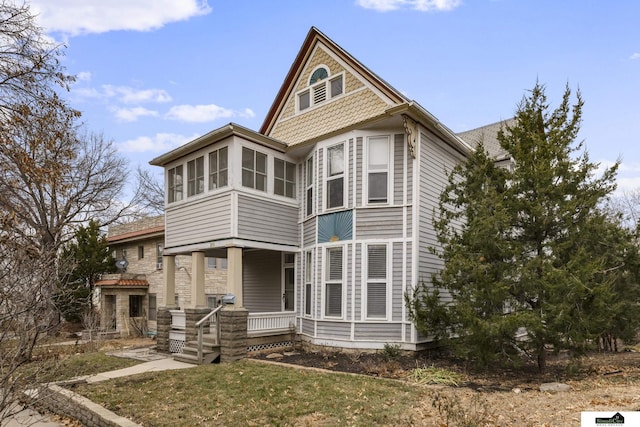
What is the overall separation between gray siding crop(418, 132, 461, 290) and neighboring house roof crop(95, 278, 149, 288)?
15.5m

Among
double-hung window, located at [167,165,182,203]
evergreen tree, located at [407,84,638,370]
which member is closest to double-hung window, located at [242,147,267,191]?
double-hung window, located at [167,165,182,203]

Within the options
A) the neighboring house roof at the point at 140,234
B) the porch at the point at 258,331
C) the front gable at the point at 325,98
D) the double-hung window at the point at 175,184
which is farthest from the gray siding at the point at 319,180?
the neighboring house roof at the point at 140,234

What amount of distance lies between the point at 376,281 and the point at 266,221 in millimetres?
3617

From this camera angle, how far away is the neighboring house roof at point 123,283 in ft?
70.5

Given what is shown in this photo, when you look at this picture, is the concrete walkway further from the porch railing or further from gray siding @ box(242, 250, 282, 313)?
gray siding @ box(242, 250, 282, 313)

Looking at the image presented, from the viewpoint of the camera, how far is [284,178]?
1400 cm

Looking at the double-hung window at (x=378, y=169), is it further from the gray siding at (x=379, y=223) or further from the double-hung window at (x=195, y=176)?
the double-hung window at (x=195, y=176)

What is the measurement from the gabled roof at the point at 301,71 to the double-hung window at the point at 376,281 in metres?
3.93

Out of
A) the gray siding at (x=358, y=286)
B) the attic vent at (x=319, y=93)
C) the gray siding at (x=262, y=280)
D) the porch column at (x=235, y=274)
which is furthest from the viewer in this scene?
the gray siding at (x=262, y=280)

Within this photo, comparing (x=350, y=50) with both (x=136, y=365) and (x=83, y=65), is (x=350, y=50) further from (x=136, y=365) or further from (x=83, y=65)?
(x=136, y=365)

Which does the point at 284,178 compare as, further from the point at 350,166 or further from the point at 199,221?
the point at 199,221

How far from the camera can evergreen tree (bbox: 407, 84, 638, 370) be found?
848 cm

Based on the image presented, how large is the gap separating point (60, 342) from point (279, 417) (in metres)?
16.1

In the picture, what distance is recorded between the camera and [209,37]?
536 inches
